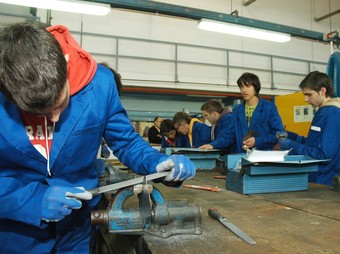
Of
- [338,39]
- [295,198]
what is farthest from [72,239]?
[338,39]

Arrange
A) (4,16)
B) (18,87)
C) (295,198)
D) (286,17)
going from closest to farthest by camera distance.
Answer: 1. (18,87)
2. (295,198)
3. (4,16)
4. (286,17)

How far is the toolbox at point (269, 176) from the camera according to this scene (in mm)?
1420

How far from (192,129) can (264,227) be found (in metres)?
2.58

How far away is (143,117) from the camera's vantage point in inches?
238

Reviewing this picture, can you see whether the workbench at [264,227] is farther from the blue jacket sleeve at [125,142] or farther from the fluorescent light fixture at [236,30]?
the fluorescent light fixture at [236,30]

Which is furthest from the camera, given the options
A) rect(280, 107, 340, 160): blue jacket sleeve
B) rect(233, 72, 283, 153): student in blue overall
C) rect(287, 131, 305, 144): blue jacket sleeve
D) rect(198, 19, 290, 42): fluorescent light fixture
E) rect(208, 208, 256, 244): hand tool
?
rect(198, 19, 290, 42): fluorescent light fixture

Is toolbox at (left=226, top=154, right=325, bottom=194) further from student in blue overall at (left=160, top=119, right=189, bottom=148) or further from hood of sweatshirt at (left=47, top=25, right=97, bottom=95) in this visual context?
student in blue overall at (left=160, top=119, right=189, bottom=148)

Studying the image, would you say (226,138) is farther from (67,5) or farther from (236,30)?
(67,5)

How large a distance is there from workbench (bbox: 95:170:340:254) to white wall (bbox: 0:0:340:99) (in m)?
4.80

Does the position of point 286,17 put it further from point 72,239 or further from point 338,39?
point 72,239

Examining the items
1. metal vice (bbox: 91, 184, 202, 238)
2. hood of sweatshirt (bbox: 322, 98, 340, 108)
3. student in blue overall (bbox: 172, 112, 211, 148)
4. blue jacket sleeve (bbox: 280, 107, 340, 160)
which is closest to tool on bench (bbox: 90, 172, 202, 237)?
metal vice (bbox: 91, 184, 202, 238)

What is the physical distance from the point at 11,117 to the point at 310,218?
1098mm

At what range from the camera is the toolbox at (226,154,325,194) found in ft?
4.66

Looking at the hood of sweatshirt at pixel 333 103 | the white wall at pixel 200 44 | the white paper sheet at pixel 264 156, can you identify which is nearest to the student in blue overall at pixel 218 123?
the hood of sweatshirt at pixel 333 103
